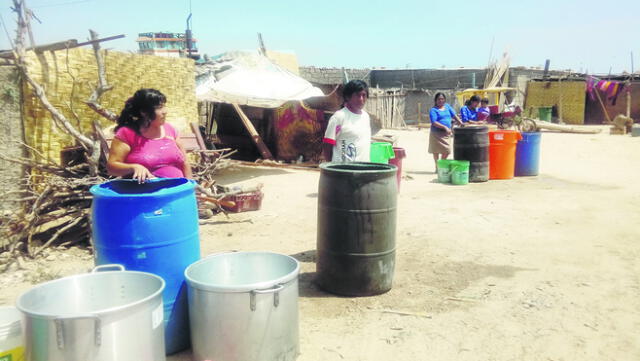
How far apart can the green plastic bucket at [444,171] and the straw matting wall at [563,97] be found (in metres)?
18.4

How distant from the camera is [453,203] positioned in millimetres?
7527

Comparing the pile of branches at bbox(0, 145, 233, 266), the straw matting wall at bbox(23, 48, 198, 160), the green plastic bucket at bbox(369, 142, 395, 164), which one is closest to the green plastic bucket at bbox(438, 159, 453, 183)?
the green plastic bucket at bbox(369, 142, 395, 164)

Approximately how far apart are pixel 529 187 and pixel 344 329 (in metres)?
6.51

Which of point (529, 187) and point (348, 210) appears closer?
point (348, 210)

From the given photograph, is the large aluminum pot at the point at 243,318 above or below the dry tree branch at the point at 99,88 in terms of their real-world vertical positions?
below

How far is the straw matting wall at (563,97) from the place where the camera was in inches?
1009

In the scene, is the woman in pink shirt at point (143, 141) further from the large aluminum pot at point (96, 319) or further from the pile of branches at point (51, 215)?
the pile of branches at point (51, 215)

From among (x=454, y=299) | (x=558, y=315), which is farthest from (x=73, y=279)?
(x=558, y=315)

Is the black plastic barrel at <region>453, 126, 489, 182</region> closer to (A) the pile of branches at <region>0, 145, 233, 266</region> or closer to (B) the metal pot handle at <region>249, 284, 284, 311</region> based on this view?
(A) the pile of branches at <region>0, 145, 233, 266</region>

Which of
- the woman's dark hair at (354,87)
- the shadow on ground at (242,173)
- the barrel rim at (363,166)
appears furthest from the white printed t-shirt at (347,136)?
the shadow on ground at (242,173)

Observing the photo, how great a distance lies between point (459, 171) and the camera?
9.05 metres

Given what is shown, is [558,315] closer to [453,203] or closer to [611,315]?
[611,315]

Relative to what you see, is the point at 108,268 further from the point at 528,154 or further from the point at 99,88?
the point at 528,154

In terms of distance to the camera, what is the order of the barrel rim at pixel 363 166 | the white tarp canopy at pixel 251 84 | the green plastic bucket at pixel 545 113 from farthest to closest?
the green plastic bucket at pixel 545 113 → the white tarp canopy at pixel 251 84 → the barrel rim at pixel 363 166
